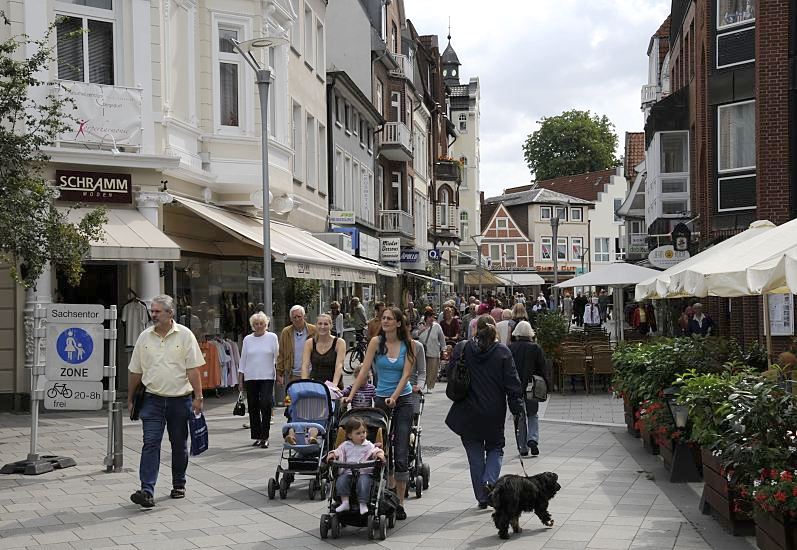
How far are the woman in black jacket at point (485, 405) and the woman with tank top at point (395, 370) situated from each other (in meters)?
0.44

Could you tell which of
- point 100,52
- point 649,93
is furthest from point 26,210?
point 649,93

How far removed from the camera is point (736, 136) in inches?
1077

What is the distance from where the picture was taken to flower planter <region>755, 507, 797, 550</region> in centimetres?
701

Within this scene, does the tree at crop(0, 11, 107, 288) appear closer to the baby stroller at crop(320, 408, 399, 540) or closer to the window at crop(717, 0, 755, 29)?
the baby stroller at crop(320, 408, 399, 540)

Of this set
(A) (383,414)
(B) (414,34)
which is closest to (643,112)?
(B) (414,34)

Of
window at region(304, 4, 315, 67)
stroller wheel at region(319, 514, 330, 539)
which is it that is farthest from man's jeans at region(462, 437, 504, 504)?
window at region(304, 4, 315, 67)

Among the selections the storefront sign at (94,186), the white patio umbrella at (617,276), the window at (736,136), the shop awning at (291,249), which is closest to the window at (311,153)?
the shop awning at (291,249)

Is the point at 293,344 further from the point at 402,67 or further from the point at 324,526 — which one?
the point at 402,67

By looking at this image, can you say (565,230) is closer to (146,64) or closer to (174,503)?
(146,64)

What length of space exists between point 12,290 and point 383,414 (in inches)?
389

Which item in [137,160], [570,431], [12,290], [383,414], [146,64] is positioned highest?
[146,64]

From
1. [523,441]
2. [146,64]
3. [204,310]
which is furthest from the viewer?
[204,310]

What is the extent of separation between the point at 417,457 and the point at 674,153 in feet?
94.8

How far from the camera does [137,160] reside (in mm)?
18250
